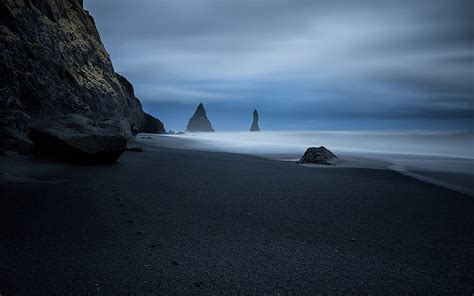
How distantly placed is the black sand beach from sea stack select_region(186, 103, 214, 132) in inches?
5288

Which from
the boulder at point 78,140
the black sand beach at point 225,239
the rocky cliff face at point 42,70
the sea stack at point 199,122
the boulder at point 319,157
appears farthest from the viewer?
the sea stack at point 199,122

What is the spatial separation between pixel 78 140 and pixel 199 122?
134328mm

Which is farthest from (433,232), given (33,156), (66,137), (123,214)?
(33,156)

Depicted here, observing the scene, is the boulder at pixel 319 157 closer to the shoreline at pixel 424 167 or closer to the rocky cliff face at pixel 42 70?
the shoreline at pixel 424 167

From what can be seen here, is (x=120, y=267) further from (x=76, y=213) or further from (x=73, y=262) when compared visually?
(x=76, y=213)

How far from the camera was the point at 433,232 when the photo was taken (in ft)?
9.47

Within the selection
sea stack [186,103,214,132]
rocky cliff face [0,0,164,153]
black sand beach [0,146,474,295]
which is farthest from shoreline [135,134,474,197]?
sea stack [186,103,214,132]

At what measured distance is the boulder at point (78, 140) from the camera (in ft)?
19.2

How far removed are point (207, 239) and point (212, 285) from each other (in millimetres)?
735

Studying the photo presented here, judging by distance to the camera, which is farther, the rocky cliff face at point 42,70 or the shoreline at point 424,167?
the rocky cliff face at point 42,70

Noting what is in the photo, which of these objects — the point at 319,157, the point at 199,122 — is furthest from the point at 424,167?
the point at 199,122

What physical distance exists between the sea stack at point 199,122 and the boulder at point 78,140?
432ft

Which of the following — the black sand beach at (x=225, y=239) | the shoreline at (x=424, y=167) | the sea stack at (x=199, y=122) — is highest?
the sea stack at (x=199, y=122)

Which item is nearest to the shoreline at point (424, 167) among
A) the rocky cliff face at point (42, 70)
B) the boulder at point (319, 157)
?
the boulder at point (319, 157)
